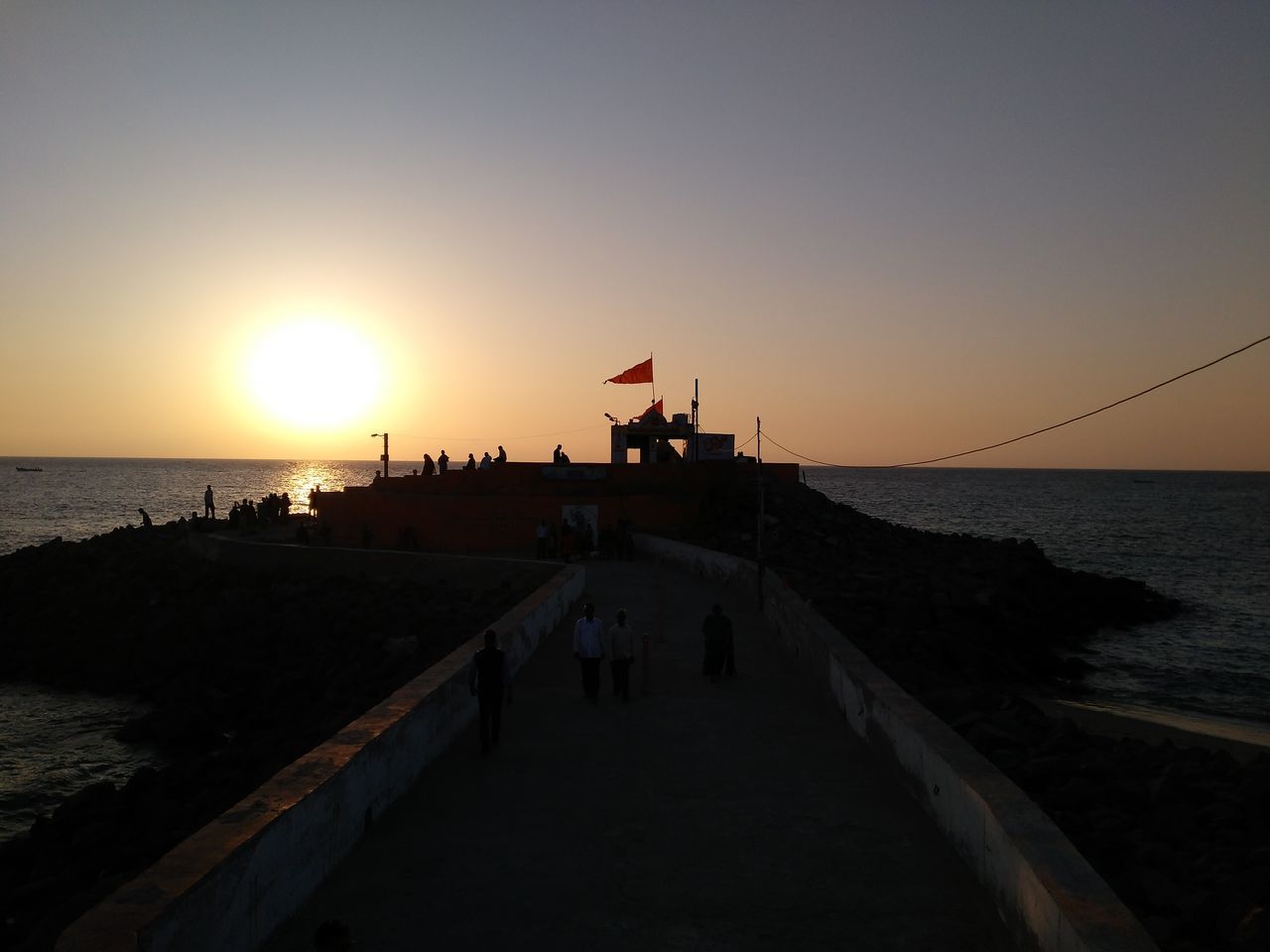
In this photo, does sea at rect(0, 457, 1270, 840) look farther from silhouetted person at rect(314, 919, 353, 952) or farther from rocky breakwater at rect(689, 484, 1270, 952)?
silhouetted person at rect(314, 919, 353, 952)

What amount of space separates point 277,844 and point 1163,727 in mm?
18333

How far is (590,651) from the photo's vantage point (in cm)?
1159

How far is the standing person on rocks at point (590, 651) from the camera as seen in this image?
11.6 meters

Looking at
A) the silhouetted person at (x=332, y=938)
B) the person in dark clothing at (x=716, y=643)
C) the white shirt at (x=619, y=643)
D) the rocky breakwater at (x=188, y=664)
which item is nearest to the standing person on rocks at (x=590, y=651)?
the white shirt at (x=619, y=643)

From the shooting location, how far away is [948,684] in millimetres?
17922

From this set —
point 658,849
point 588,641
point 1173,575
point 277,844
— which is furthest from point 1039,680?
point 1173,575

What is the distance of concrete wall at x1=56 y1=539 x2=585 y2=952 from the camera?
4.54 meters

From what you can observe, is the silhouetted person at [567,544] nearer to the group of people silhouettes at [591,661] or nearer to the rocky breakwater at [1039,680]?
the rocky breakwater at [1039,680]

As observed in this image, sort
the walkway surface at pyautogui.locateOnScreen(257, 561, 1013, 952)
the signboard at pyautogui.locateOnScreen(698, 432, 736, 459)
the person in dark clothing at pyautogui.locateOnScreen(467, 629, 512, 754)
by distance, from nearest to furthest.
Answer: the walkway surface at pyautogui.locateOnScreen(257, 561, 1013, 952)
the person in dark clothing at pyautogui.locateOnScreen(467, 629, 512, 754)
the signboard at pyautogui.locateOnScreen(698, 432, 736, 459)

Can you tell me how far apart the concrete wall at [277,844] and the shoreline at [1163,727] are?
40.1 feet

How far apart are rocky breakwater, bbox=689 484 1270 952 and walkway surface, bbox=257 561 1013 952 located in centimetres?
195

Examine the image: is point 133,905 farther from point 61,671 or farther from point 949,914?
point 61,671

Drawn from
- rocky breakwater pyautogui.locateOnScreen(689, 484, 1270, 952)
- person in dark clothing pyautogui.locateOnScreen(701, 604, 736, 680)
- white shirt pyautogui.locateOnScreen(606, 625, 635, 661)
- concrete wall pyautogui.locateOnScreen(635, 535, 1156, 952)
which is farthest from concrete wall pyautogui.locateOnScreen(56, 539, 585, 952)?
rocky breakwater pyautogui.locateOnScreen(689, 484, 1270, 952)

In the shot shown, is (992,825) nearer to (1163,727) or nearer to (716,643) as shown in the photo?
(716,643)
